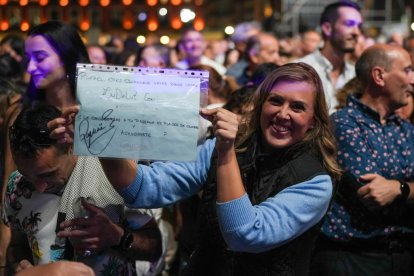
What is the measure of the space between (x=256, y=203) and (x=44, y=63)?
2.12 metres

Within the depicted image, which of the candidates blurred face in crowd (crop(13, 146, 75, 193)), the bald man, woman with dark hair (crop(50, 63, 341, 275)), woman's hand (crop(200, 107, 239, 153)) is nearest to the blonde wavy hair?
woman with dark hair (crop(50, 63, 341, 275))

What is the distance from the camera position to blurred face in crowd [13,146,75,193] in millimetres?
2914

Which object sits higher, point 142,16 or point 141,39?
point 142,16

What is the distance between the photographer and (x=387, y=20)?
Result: 21125mm

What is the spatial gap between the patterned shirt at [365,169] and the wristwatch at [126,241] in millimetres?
1553

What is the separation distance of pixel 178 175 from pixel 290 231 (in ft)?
1.88

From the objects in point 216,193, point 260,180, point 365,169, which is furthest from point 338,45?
point 216,193

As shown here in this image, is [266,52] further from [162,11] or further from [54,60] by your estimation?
[162,11]

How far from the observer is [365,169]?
4.06m

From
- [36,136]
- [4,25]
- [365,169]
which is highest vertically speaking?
[4,25]

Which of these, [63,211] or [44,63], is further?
[44,63]

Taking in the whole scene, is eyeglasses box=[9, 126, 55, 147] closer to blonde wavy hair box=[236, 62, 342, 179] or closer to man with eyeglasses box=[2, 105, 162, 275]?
man with eyeglasses box=[2, 105, 162, 275]
